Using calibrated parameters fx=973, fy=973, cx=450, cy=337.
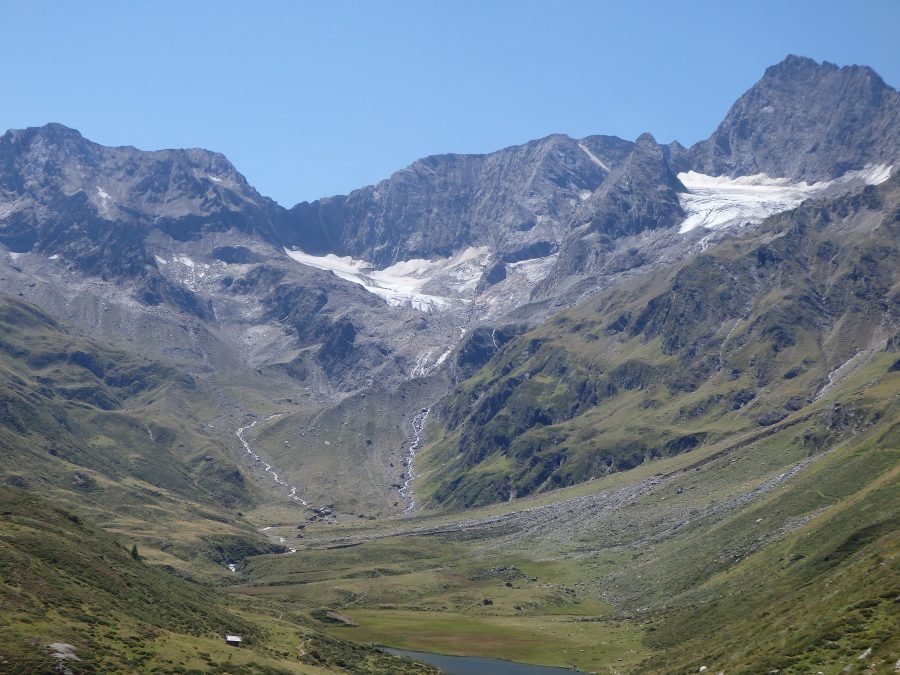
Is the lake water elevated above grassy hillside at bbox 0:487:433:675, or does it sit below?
below

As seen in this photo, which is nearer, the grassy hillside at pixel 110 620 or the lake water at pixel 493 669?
the grassy hillside at pixel 110 620

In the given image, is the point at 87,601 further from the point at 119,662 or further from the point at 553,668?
the point at 553,668

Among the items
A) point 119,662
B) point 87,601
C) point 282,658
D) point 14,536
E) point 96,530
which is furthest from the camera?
point 96,530

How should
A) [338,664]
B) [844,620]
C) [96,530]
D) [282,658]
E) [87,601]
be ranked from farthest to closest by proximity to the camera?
[96,530]
[338,664]
[282,658]
[87,601]
[844,620]

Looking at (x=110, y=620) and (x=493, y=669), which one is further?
(x=493, y=669)

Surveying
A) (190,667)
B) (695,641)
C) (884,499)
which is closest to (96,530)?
(190,667)

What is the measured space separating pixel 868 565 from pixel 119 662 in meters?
94.0

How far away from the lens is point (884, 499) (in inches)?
7515

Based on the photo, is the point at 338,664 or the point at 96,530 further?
the point at 96,530

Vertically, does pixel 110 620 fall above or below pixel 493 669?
above

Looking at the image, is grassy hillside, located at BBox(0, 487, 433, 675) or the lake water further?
the lake water

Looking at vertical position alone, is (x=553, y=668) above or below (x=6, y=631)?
below

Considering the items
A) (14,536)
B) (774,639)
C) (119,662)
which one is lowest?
(774,639)

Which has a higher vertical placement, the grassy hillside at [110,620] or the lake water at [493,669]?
the grassy hillside at [110,620]
